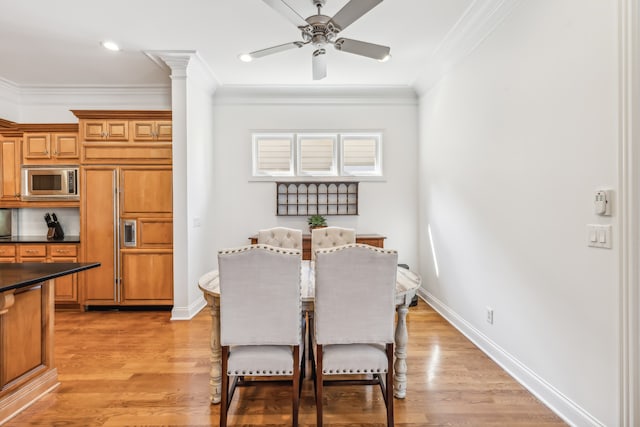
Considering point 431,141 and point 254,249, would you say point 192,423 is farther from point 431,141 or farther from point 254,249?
point 431,141

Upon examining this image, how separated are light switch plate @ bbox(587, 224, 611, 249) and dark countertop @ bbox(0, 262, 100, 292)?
2972mm

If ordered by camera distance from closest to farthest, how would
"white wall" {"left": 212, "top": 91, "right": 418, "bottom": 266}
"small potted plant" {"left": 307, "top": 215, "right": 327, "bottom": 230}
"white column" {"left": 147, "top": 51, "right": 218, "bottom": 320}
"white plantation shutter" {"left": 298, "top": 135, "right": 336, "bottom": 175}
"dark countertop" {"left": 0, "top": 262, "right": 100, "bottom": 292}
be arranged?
"dark countertop" {"left": 0, "top": 262, "right": 100, "bottom": 292}
"white column" {"left": 147, "top": 51, "right": 218, "bottom": 320}
"small potted plant" {"left": 307, "top": 215, "right": 327, "bottom": 230}
"white wall" {"left": 212, "top": 91, "right": 418, "bottom": 266}
"white plantation shutter" {"left": 298, "top": 135, "right": 336, "bottom": 175}

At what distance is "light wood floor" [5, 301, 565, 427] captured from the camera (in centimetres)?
197

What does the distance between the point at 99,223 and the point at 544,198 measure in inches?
175

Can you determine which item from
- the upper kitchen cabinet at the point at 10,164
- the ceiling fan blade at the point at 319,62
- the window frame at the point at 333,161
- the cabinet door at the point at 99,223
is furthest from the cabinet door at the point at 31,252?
the ceiling fan blade at the point at 319,62

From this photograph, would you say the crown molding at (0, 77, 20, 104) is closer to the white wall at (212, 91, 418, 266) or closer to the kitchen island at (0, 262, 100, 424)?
the white wall at (212, 91, 418, 266)

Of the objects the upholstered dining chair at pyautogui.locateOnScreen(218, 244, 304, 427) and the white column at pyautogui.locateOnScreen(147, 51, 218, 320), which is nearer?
the upholstered dining chair at pyautogui.locateOnScreen(218, 244, 304, 427)

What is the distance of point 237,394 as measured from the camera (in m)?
2.23

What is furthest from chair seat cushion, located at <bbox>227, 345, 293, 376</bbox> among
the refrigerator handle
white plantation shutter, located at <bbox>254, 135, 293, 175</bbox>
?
white plantation shutter, located at <bbox>254, 135, 293, 175</bbox>

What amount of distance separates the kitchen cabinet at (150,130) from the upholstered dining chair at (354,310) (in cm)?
301

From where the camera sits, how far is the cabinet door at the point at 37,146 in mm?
4121

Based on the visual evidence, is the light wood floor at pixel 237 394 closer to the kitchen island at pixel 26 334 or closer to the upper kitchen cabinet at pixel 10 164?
the kitchen island at pixel 26 334

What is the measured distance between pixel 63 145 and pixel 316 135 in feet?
10.6

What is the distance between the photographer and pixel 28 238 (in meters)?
4.32
